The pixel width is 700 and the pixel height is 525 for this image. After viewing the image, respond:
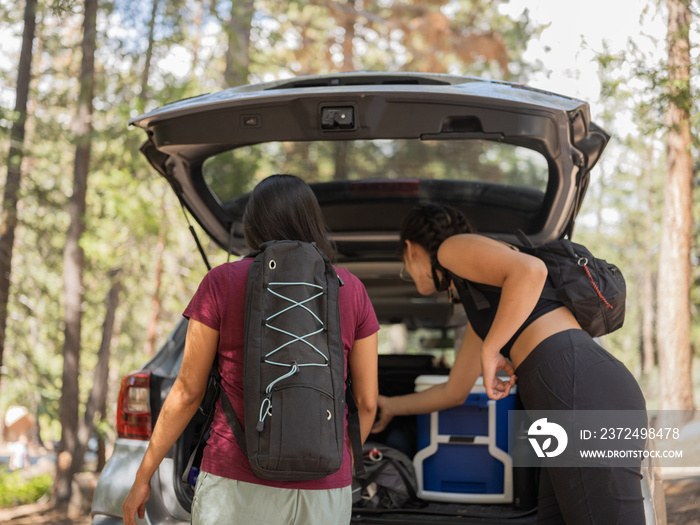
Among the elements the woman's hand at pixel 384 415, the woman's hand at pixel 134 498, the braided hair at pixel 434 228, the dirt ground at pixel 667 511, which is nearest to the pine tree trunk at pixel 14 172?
the dirt ground at pixel 667 511

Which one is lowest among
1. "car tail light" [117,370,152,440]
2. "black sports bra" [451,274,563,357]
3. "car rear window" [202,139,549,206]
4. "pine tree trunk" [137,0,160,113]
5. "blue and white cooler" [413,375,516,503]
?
"blue and white cooler" [413,375,516,503]

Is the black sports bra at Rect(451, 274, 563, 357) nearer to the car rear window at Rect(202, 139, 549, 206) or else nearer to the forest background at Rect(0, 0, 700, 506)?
the car rear window at Rect(202, 139, 549, 206)

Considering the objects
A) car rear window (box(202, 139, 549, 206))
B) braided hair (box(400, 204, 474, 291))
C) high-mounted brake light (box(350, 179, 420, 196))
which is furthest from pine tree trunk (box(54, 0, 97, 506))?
braided hair (box(400, 204, 474, 291))

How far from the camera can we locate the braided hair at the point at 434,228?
2.79 m

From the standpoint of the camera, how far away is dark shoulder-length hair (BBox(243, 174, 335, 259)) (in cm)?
207

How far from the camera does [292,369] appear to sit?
183 cm

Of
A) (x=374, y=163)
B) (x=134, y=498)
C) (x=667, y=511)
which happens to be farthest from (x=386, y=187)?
(x=374, y=163)

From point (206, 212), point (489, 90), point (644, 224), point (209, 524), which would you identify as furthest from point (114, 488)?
point (644, 224)

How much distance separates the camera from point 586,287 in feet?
7.85

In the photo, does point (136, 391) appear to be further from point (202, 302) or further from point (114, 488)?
point (202, 302)

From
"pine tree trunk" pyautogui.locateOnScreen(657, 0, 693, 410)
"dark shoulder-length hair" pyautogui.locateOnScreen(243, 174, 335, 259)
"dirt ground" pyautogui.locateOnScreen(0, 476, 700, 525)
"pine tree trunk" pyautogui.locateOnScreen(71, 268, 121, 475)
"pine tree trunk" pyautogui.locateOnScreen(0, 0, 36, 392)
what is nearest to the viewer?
"dark shoulder-length hair" pyautogui.locateOnScreen(243, 174, 335, 259)

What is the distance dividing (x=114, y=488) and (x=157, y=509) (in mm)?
212

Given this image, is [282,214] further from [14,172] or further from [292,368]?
[14,172]

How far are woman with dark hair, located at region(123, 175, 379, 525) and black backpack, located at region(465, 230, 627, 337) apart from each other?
68cm
